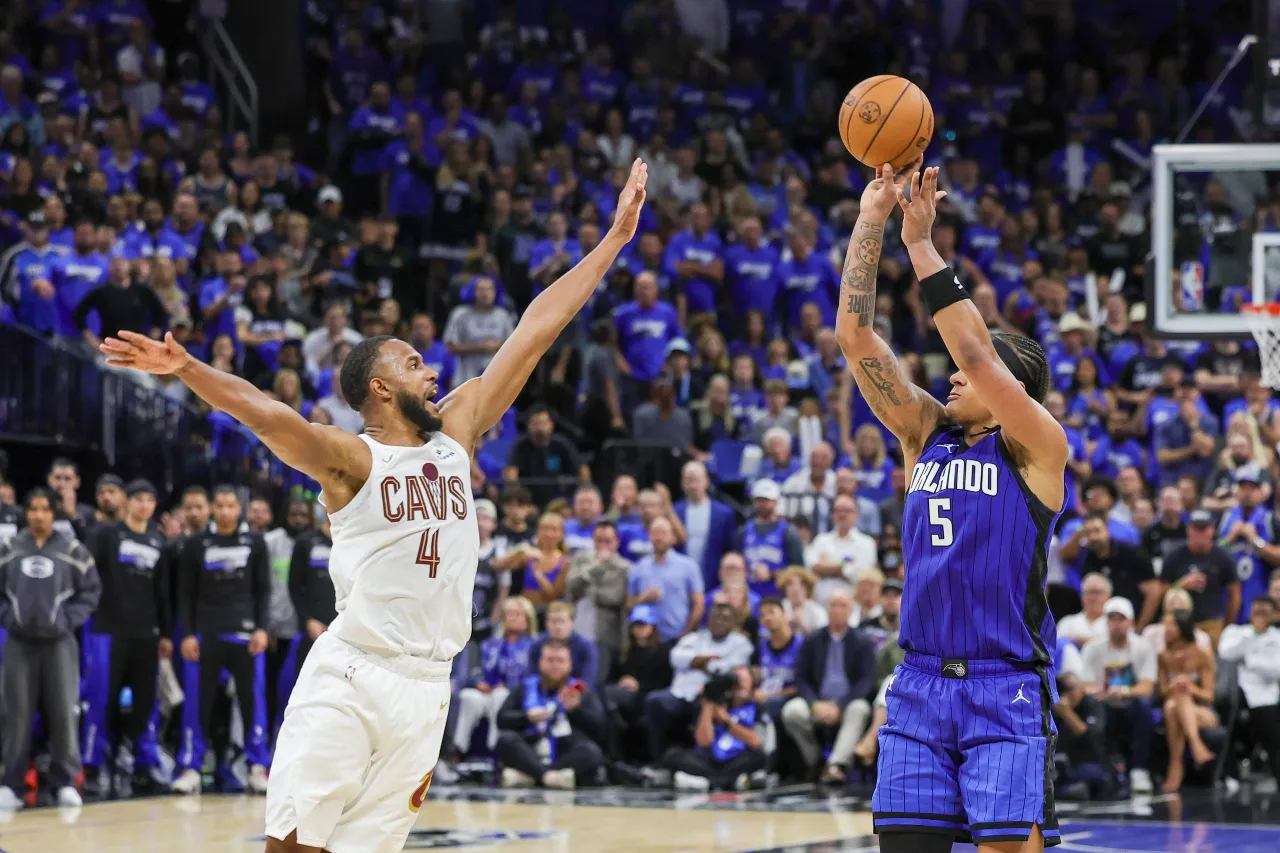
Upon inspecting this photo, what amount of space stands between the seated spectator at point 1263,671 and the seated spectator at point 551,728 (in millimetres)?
4859

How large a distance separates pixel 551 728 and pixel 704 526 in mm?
2338

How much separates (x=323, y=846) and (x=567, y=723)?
8659mm

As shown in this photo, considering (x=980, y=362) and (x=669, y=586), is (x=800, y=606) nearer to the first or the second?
(x=669, y=586)

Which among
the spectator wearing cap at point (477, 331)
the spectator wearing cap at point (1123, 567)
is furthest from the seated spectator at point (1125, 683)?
the spectator wearing cap at point (477, 331)

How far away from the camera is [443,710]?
5.68m

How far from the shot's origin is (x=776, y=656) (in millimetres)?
14070

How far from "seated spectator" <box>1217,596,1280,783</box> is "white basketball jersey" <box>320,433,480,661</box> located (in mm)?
9253

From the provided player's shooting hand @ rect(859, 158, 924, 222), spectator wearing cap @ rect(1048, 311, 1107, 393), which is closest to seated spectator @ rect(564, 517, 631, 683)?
spectator wearing cap @ rect(1048, 311, 1107, 393)

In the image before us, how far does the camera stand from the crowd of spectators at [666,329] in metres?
13.8

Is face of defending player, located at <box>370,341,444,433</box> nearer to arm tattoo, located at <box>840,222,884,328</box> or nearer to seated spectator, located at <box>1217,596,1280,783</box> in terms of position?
arm tattoo, located at <box>840,222,884,328</box>

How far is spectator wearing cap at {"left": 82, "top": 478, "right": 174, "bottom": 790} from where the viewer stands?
13.9m

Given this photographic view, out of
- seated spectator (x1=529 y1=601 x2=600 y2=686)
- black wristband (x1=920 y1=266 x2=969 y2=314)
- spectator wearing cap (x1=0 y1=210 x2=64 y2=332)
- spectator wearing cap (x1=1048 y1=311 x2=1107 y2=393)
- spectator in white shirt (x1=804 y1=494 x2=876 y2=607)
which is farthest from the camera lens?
spectator wearing cap (x1=1048 y1=311 x2=1107 y2=393)

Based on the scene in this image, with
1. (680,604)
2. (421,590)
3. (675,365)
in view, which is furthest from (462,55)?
(421,590)

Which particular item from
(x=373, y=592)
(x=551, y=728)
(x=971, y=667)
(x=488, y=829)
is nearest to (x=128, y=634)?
(x=551, y=728)
